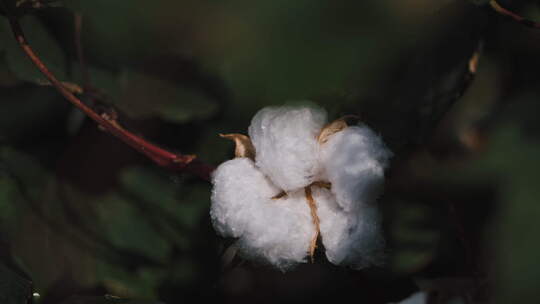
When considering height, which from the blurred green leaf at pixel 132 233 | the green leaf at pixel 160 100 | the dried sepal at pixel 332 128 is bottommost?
the dried sepal at pixel 332 128

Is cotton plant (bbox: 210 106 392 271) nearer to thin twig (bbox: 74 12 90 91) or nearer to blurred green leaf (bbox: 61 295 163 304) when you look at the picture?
blurred green leaf (bbox: 61 295 163 304)

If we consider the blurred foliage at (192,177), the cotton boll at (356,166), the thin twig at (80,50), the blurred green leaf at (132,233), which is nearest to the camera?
the cotton boll at (356,166)

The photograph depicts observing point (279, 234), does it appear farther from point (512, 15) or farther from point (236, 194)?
point (512, 15)

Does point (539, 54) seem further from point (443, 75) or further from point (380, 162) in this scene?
point (380, 162)

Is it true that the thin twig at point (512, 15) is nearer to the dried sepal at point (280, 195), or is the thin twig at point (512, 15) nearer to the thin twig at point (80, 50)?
the dried sepal at point (280, 195)

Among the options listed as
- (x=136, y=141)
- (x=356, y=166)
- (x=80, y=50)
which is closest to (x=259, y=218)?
(x=356, y=166)

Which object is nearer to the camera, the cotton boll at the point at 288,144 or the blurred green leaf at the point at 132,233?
the cotton boll at the point at 288,144

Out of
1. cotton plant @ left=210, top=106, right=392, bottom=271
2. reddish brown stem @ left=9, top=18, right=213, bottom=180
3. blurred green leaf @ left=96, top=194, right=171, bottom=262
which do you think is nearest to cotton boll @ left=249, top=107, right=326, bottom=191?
cotton plant @ left=210, top=106, right=392, bottom=271

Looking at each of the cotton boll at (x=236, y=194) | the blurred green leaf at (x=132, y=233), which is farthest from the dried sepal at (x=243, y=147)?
the blurred green leaf at (x=132, y=233)
